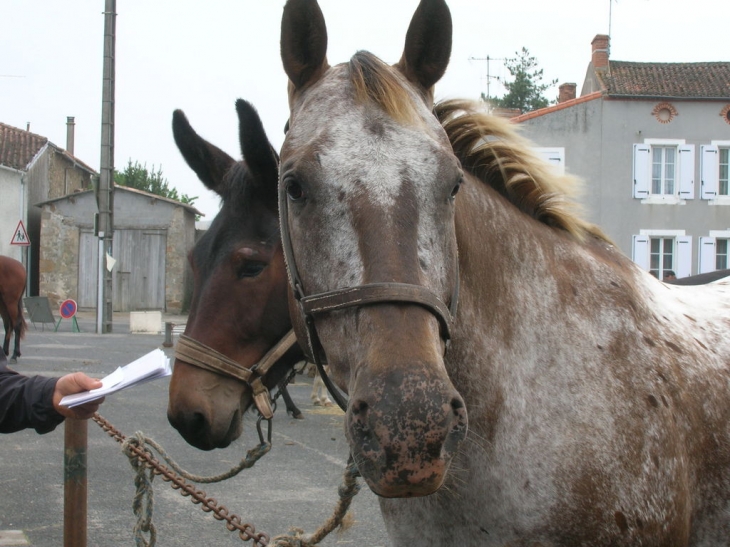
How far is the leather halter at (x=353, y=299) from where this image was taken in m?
1.76

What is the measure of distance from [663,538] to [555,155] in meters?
26.0

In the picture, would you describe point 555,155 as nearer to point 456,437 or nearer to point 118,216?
point 118,216

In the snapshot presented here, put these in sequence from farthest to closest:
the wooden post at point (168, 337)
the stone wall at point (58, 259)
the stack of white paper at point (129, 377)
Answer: the stone wall at point (58, 259), the wooden post at point (168, 337), the stack of white paper at point (129, 377)

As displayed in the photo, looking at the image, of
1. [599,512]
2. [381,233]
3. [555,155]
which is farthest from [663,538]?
[555,155]

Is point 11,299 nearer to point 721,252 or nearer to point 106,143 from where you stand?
point 106,143

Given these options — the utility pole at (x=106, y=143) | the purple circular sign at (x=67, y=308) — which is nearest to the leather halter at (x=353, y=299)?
the utility pole at (x=106, y=143)

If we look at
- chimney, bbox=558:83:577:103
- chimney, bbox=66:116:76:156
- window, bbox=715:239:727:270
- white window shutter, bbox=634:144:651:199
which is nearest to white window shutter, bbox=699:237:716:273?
window, bbox=715:239:727:270

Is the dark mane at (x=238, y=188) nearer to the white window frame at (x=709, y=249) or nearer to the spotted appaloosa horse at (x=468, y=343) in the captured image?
the spotted appaloosa horse at (x=468, y=343)

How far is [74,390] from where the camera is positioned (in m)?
2.38

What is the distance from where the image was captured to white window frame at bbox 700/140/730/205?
26.2 m

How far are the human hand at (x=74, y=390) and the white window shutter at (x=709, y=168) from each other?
27.5 meters

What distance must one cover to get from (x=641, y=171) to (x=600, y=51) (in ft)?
19.8

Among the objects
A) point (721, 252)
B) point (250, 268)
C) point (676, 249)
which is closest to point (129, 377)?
point (250, 268)

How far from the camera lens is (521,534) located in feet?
6.53
